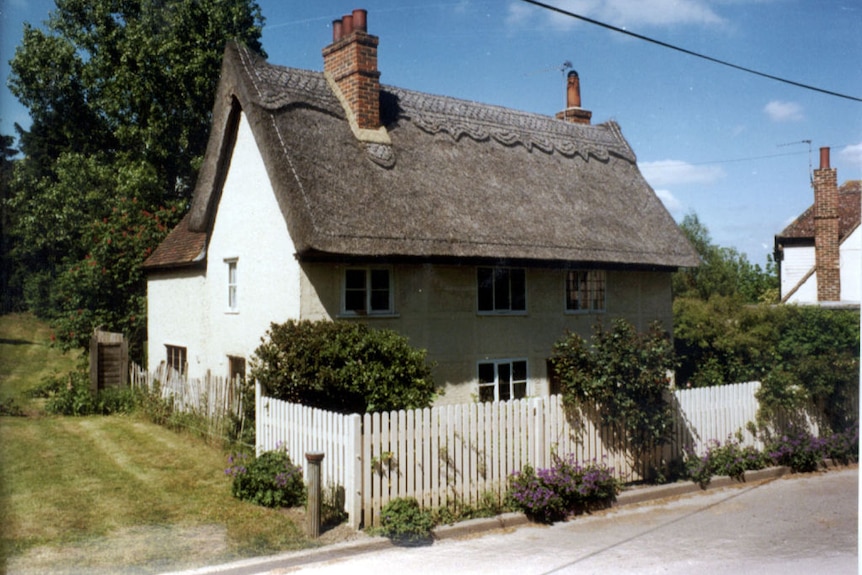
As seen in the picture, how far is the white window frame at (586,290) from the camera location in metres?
16.7

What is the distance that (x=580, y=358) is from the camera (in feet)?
35.1

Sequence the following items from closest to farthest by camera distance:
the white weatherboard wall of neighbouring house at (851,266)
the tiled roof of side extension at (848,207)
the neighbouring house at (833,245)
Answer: the white weatherboard wall of neighbouring house at (851,266)
the neighbouring house at (833,245)
the tiled roof of side extension at (848,207)

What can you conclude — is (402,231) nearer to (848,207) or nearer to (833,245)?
(833,245)

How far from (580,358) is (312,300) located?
16.8 ft

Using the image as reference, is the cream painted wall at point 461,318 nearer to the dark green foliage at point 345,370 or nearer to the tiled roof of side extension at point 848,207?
the dark green foliage at point 345,370

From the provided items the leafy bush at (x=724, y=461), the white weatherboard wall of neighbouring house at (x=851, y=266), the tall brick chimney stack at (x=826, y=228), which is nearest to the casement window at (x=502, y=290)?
the leafy bush at (x=724, y=461)

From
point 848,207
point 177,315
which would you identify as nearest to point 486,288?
point 177,315

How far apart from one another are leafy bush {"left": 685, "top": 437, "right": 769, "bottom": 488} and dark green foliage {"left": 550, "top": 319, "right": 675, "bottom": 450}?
987mm

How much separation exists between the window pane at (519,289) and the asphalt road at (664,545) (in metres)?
6.02

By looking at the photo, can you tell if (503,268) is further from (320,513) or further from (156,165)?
(156,165)

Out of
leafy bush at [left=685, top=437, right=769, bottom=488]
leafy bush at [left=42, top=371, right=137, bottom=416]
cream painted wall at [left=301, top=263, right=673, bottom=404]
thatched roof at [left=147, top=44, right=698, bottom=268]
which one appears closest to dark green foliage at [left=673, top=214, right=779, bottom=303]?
thatched roof at [left=147, top=44, right=698, bottom=268]

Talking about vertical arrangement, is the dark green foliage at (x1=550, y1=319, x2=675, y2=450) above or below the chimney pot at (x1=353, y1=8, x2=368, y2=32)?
below

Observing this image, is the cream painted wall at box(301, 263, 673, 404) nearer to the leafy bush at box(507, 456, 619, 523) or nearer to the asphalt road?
the leafy bush at box(507, 456, 619, 523)

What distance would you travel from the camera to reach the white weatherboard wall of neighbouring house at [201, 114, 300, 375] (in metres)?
13.9
